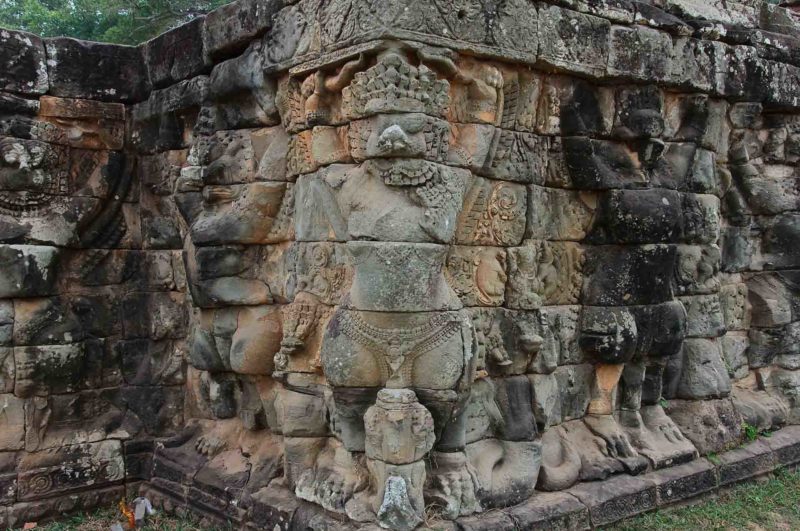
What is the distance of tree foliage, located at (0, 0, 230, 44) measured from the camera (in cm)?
1459

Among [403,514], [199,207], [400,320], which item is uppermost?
[199,207]

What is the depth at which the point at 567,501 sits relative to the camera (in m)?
4.20

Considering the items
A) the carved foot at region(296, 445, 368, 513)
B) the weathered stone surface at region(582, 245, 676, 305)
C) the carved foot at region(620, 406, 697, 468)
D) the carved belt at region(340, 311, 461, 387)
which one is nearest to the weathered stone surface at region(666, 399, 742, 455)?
the carved foot at region(620, 406, 697, 468)

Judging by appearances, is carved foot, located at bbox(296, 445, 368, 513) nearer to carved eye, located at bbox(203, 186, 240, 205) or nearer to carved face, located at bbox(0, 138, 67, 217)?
carved eye, located at bbox(203, 186, 240, 205)

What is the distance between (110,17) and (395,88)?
14009mm

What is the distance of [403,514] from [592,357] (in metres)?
1.96

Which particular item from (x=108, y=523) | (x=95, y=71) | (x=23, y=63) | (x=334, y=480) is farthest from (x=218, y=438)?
(x=23, y=63)

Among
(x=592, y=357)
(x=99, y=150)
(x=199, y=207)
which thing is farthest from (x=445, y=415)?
(x=99, y=150)

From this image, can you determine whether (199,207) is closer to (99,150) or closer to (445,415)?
(99,150)

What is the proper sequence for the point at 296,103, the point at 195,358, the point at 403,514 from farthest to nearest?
the point at 195,358, the point at 296,103, the point at 403,514

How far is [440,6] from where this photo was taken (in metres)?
3.59

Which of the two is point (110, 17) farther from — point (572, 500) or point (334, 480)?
point (572, 500)

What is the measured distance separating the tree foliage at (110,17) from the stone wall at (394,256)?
33.7ft

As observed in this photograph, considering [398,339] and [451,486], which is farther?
[451,486]
